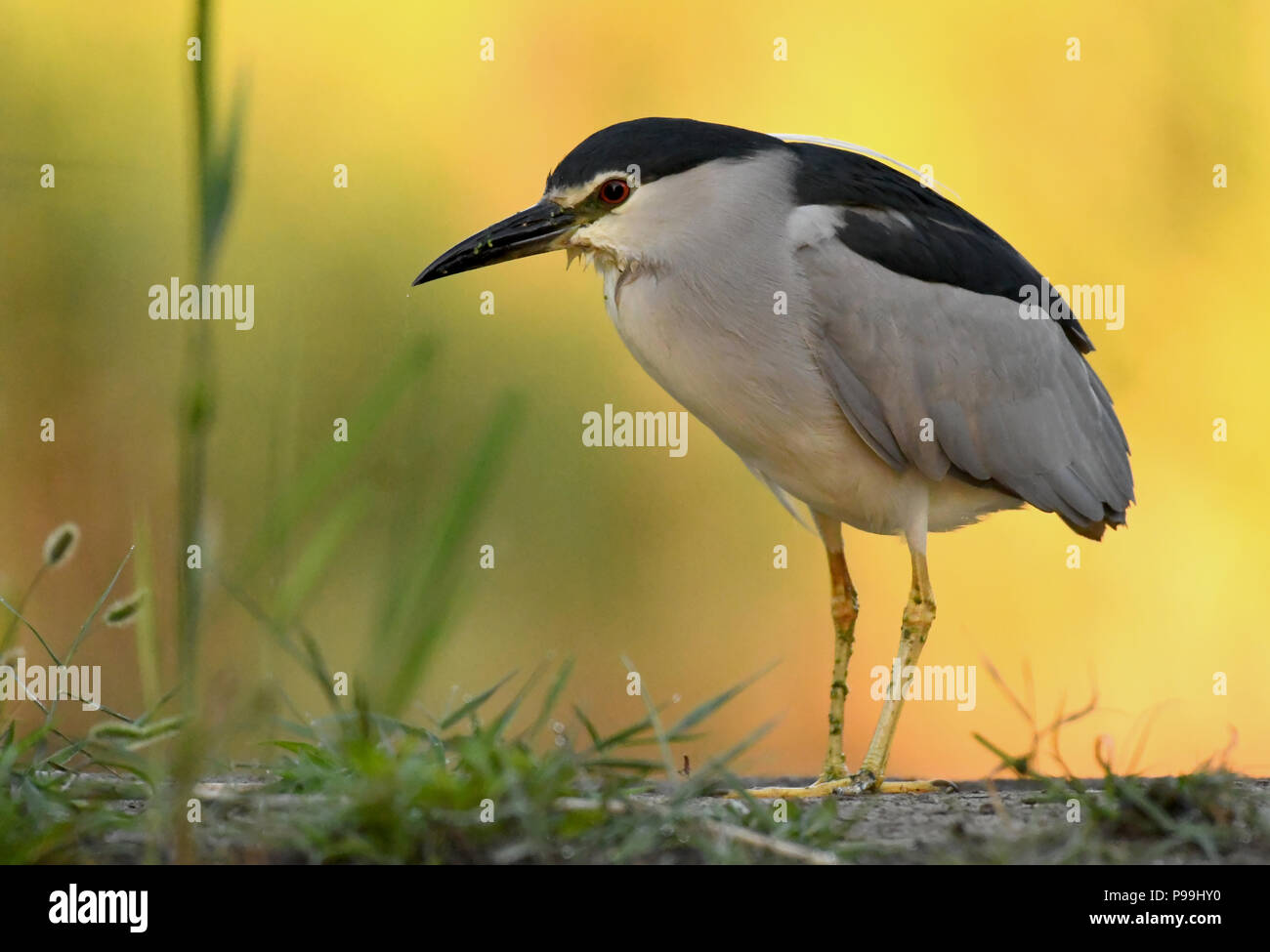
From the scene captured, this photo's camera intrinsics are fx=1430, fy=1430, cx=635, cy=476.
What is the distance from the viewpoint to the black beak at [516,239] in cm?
413

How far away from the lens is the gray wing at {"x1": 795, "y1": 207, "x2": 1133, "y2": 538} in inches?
160

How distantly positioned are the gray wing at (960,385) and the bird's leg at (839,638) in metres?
0.53

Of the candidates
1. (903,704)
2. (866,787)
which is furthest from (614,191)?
(866,787)

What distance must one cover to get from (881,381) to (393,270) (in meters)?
3.88

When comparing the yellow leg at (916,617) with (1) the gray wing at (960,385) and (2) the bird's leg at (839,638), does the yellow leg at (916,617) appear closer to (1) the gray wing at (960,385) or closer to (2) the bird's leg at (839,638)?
(2) the bird's leg at (839,638)

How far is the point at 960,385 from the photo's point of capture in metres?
4.32

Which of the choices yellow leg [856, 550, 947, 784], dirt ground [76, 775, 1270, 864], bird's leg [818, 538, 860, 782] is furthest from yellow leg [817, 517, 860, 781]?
dirt ground [76, 775, 1270, 864]

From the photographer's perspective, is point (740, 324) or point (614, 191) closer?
point (740, 324)

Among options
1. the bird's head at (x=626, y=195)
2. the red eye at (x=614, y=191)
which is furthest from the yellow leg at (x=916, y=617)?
the red eye at (x=614, y=191)

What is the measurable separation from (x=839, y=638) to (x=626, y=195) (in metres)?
1.58

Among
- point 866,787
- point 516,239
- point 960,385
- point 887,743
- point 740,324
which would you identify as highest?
point 516,239

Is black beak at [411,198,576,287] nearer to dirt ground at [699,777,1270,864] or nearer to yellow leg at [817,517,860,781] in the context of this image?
yellow leg at [817,517,860,781]

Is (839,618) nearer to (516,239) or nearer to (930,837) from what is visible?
(516,239)
